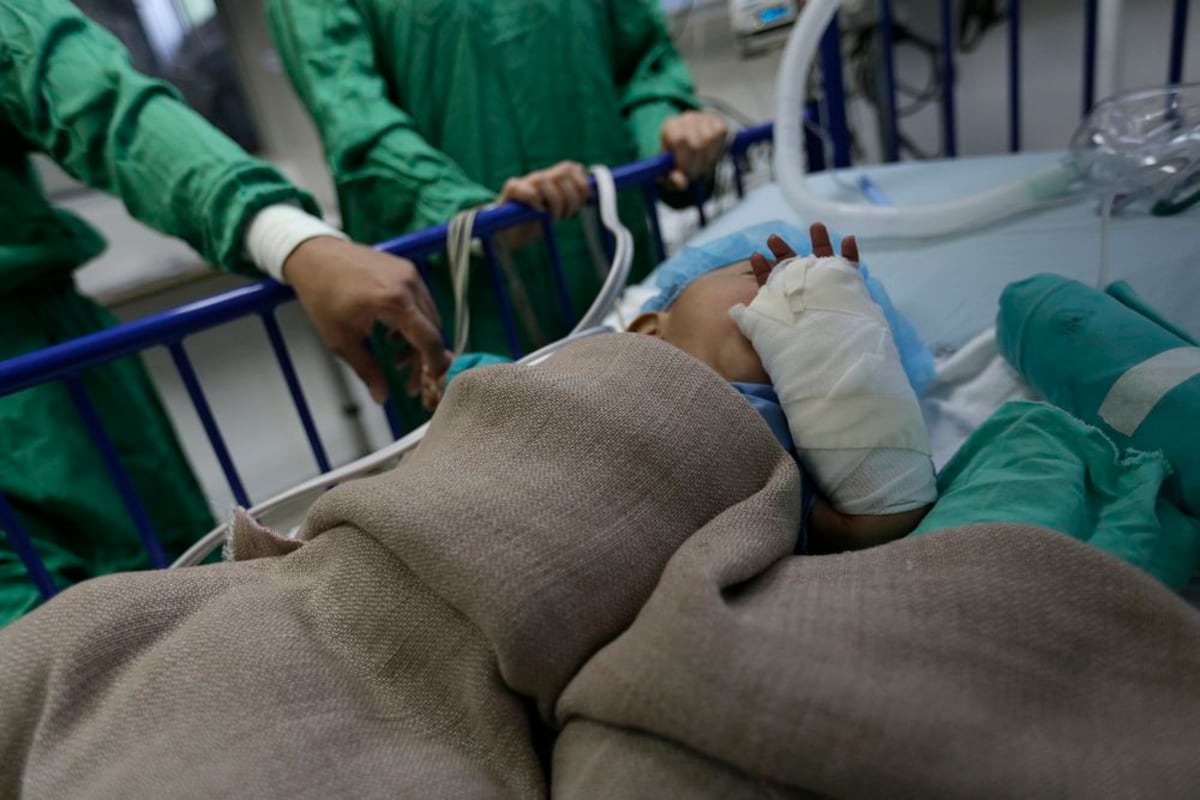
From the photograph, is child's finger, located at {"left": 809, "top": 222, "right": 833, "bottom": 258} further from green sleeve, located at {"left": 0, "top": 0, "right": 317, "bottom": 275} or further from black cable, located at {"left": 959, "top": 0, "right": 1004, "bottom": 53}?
black cable, located at {"left": 959, "top": 0, "right": 1004, "bottom": 53}

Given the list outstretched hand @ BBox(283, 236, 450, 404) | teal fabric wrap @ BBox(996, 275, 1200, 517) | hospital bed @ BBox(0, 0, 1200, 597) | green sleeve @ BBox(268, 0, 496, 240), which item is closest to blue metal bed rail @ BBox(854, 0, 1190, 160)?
hospital bed @ BBox(0, 0, 1200, 597)

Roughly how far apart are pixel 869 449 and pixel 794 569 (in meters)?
0.14

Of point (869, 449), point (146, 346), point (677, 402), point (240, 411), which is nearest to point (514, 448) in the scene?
point (677, 402)

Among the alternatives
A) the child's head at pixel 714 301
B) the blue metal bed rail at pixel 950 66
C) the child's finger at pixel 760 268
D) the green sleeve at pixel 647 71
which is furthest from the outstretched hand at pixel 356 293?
the blue metal bed rail at pixel 950 66

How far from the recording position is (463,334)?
37.8 inches

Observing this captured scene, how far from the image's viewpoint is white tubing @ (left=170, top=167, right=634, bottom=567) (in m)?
0.75

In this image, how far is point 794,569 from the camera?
1.54 feet

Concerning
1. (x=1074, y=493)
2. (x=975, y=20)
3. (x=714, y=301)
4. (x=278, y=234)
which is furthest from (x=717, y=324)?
(x=975, y=20)

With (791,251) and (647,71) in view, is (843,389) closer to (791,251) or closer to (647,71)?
(791,251)

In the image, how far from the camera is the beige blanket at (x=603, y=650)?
1.15 feet

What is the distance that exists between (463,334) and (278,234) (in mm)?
248

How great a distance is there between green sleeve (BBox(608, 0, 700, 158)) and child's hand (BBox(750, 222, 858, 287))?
2.20 feet

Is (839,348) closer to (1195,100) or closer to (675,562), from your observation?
(675,562)

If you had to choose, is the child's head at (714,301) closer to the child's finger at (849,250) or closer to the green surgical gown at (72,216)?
the child's finger at (849,250)
